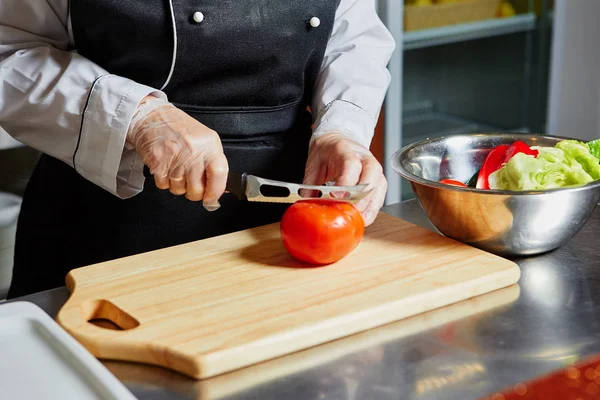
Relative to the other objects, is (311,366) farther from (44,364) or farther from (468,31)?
(468,31)

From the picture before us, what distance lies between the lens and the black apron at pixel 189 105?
111 cm

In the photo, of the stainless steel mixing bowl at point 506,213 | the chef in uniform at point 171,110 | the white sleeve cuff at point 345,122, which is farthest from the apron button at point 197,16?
the stainless steel mixing bowl at point 506,213

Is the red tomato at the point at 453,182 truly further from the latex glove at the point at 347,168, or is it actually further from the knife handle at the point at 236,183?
the knife handle at the point at 236,183

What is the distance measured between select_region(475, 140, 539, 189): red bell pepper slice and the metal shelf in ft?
4.92

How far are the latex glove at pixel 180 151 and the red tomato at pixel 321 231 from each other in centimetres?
10

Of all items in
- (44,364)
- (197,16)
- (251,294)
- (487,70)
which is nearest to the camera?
(44,364)

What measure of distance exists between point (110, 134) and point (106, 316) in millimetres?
258

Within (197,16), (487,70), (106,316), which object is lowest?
(487,70)

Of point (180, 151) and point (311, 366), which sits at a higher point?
point (180, 151)

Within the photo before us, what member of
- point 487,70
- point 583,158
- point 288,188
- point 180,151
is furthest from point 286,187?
point 487,70

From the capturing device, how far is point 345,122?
117 cm

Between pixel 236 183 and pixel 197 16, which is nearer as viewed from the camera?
pixel 236 183

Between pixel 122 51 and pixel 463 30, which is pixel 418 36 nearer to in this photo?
pixel 463 30

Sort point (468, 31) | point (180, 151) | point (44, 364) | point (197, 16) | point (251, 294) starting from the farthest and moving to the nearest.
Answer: point (468, 31)
point (197, 16)
point (180, 151)
point (251, 294)
point (44, 364)
